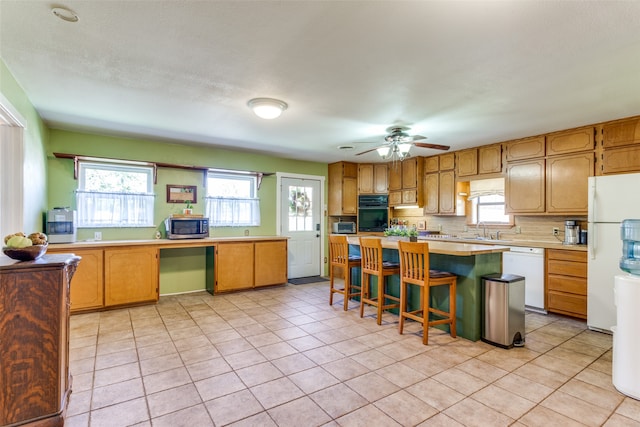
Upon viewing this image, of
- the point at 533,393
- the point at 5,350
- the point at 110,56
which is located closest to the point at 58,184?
the point at 110,56

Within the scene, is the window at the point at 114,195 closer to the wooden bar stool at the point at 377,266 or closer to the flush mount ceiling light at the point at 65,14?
the flush mount ceiling light at the point at 65,14

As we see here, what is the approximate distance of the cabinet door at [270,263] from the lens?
5348 mm

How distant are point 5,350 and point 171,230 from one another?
10.2 feet

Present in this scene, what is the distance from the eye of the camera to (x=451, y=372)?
8.38 ft

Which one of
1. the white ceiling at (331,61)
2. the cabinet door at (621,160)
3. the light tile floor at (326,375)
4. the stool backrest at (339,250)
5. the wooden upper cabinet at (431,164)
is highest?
the white ceiling at (331,61)

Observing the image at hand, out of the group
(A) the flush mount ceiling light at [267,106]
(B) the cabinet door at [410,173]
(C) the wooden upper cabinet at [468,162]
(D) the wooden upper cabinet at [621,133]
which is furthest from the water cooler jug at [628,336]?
(B) the cabinet door at [410,173]

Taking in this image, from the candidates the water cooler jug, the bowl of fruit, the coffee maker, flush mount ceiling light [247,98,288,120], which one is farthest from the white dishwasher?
the bowl of fruit

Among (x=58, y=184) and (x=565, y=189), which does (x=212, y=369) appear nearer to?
(x=58, y=184)

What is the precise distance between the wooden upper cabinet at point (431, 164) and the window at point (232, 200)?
127 inches

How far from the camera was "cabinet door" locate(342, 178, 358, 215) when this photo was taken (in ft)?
21.7

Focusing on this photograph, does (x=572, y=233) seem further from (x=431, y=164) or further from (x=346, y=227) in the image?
(x=346, y=227)

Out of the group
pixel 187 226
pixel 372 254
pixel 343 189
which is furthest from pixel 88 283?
pixel 343 189

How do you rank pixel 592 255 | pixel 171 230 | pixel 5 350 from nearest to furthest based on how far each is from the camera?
pixel 5 350
pixel 592 255
pixel 171 230

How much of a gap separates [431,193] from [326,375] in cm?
434
